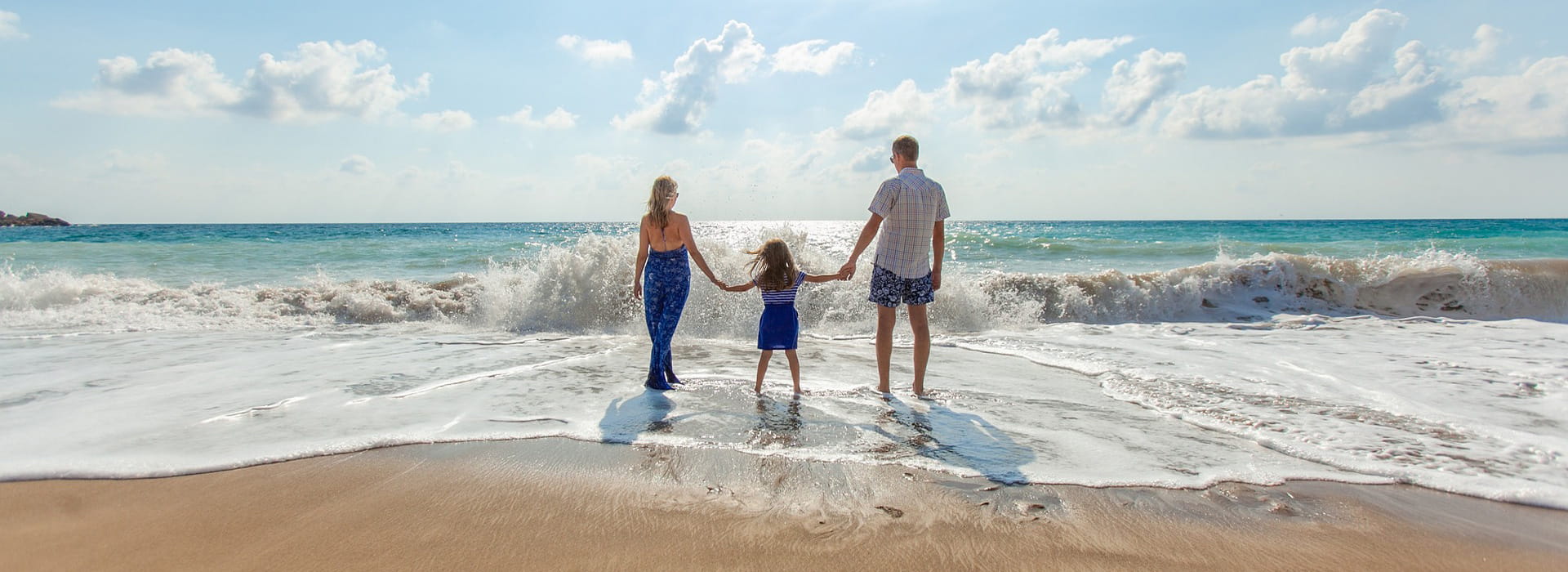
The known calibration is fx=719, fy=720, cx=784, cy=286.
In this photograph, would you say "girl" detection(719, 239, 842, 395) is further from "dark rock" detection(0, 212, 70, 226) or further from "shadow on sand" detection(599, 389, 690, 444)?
"dark rock" detection(0, 212, 70, 226)

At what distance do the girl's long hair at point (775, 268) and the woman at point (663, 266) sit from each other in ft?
1.62

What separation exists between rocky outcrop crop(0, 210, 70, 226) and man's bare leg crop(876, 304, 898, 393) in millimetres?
75542

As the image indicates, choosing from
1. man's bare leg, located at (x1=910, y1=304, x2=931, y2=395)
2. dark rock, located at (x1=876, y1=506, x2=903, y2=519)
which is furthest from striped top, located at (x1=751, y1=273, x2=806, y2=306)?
dark rock, located at (x1=876, y1=506, x2=903, y2=519)

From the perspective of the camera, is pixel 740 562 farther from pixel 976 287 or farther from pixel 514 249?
pixel 514 249

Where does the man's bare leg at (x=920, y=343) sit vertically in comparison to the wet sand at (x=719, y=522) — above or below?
above

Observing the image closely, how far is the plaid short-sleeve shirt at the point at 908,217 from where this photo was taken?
4.93 meters

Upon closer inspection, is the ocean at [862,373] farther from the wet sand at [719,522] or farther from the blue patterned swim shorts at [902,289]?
the blue patterned swim shorts at [902,289]

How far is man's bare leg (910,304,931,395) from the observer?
5092 mm

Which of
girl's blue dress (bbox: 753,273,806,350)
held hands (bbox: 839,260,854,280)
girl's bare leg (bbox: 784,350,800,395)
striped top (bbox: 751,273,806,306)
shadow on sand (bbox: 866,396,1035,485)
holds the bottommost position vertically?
shadow on sand (bbox: 866,396,1035,485)

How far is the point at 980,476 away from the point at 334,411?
156 inches

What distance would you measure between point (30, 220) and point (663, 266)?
8046cm

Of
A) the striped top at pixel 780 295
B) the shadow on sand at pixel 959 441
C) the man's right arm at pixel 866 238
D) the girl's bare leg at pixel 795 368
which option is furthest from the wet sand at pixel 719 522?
the man's right arm at pixel 866 238

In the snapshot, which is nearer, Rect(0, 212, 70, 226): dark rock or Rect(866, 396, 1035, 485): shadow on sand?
Rect(866, 396, 1035, 485): shadow on sand

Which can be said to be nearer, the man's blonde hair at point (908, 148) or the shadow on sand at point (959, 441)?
the shadow on sand at point (959, 441)
